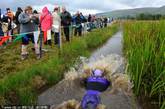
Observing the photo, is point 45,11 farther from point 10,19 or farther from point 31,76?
point 31,76

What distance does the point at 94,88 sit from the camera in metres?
7.74

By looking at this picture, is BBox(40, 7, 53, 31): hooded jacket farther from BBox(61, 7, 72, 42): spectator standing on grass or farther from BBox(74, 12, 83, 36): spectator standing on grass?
BBox(74, 12, 83, 36): spectator standing on grass

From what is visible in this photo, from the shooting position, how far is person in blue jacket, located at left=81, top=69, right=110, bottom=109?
747cm

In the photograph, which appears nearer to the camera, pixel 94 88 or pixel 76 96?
pixel 94 88

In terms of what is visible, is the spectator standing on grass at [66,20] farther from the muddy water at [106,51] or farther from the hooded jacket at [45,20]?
the hooded jacket at [45,20]

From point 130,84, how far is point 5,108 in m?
3.01

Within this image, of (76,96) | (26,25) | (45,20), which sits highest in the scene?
(45,20)

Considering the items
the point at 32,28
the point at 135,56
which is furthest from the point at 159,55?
the point at 32,28

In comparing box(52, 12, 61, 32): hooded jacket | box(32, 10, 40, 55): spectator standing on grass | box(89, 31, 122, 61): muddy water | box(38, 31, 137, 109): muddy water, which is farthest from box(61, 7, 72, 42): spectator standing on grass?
box(38, 31, 137, 109): muddy water

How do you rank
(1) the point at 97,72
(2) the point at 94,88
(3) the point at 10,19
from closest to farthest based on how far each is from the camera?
(2) the point at 94,88
(1) the point at 97,72
(3) the point at 10,19

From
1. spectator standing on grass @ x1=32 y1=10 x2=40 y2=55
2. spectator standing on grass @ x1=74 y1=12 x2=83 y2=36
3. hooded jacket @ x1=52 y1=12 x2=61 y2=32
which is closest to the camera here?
spectator standing on grass @ x1=32 y1=10 x2=40 y2=55

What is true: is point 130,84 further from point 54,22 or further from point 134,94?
point 54,22

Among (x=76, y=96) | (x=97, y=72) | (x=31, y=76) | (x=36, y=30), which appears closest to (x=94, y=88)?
(x=97, y=72)

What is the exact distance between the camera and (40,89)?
10531 mm
